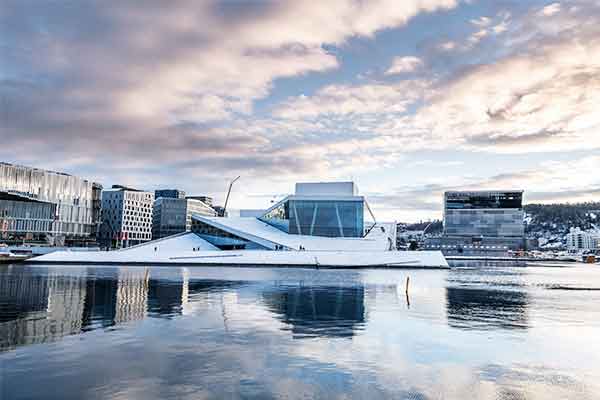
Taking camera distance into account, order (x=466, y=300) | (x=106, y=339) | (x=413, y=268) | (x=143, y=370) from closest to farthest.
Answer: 1. (x=143, y=370)
2. (x=106, y=339)
3. (x=466, y=300)
4. (x=413, y=268)

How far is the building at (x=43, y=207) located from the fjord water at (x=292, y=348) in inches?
3754

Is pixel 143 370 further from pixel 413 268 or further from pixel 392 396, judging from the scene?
pixel 413 268

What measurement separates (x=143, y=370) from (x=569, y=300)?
30.2 m

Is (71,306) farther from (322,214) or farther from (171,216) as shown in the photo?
(171,216)

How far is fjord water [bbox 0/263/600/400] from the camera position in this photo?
10656mm

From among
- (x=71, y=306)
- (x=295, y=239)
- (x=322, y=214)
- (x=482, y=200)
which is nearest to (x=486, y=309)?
(x=71, y=306)

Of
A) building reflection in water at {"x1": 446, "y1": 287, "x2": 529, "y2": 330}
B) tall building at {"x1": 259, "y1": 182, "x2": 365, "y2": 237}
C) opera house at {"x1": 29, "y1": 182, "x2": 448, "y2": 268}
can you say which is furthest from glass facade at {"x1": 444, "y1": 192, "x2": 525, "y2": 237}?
building reflection in water at {"x1": 446, "y1": 287, "x2": 529, "y2": 330}

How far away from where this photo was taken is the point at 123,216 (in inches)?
6762

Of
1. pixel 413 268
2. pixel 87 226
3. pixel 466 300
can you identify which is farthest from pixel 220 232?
pixel 466 300

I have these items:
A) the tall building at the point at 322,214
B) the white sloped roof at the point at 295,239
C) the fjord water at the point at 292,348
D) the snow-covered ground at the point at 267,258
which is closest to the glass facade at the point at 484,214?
the white sloped roof at the point at 295,239

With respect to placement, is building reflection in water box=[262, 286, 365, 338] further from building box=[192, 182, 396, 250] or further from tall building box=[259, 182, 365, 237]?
tall building box=[259, 182, 365, 237]

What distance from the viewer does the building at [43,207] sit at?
10625 cm

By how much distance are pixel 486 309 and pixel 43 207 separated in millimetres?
118622

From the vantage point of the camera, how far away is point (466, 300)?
1137 inches
